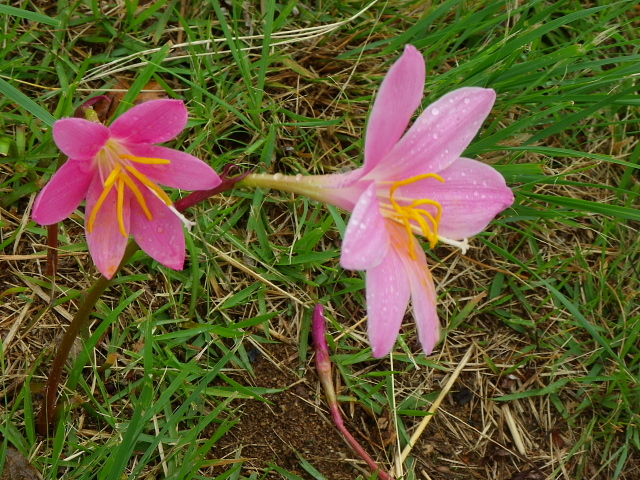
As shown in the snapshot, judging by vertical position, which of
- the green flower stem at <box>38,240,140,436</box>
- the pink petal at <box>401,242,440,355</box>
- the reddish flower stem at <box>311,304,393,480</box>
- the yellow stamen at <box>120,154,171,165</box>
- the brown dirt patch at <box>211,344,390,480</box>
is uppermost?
the yellow stamen at <box>120,154,171,165</box>

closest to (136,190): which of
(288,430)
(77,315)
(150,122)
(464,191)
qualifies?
(150,122)

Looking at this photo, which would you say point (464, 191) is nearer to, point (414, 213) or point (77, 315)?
point (414, 213)

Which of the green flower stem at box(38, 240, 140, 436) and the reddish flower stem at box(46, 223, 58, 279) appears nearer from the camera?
the green flower stem at box(38, 240, 140, 436)

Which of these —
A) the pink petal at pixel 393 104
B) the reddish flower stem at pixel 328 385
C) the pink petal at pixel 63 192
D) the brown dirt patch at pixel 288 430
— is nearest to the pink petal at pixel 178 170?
the pink petal at pixel 63 192

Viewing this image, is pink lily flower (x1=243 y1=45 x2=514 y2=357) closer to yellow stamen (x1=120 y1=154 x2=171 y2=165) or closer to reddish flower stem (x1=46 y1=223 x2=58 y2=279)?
yellow stamen (x1=120 y1=154 x2=171 y2=165)

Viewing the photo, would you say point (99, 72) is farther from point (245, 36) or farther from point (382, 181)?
point (382, 181)

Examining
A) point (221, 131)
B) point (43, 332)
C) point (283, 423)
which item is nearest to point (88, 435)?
point (43, 332)

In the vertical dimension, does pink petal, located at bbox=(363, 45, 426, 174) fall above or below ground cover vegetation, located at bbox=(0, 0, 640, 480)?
above

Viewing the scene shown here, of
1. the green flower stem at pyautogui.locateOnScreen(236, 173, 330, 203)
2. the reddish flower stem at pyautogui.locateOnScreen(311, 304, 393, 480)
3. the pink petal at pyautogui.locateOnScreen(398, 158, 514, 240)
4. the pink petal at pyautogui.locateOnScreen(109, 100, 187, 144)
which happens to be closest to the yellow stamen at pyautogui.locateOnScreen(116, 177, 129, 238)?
the pink petal at pyautogui.locateOnScreen(109, 100, 187, 144)
